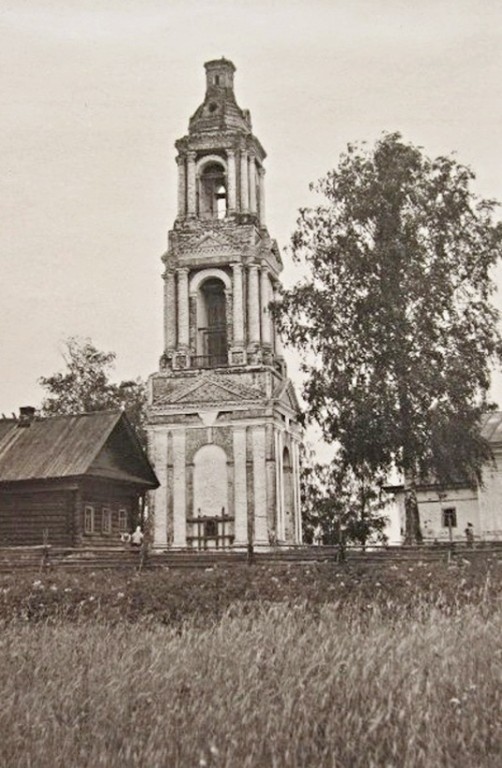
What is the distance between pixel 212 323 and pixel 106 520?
10.4 m

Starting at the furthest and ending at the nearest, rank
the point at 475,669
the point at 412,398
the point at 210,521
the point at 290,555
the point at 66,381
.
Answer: the point at 66,381 < the point at 210,521 < the point at 412,398 < the point at 290,555 < the point at 475,669

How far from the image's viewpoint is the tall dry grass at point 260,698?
665cm

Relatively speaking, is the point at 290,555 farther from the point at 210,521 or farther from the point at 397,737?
the point at 397,737

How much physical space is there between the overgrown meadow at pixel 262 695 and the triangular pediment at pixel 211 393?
1085 inches

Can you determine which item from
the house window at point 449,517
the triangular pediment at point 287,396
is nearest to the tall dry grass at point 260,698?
the triangular pediment at point 287,396

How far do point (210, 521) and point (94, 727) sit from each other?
30969mm

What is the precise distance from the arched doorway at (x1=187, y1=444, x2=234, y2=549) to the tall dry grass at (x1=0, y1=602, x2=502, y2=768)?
91.1 ft

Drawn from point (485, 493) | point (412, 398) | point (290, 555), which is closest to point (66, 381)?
point (485, 493)

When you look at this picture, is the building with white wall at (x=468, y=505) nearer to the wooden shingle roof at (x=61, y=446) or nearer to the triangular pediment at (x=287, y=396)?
the triangular pediment at (x=287, y=396)

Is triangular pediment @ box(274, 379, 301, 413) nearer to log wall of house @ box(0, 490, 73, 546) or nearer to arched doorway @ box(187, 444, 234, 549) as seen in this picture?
arched doorway @ box(187, 444, 234, 549)

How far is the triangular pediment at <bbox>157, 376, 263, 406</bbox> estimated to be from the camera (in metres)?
38.6

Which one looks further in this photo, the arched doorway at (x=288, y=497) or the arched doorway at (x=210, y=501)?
the arched doorway at (x=288, y=497)

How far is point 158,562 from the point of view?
25172mm

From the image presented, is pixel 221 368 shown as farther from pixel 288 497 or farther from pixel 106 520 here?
pixel 106 520
